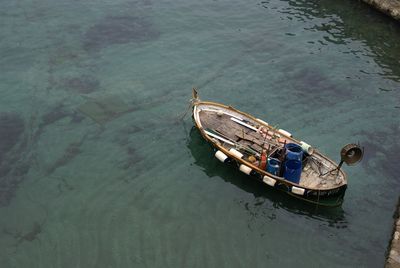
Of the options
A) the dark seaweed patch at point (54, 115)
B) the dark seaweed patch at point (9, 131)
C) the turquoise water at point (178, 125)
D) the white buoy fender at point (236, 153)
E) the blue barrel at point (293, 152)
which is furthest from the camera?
the dark seaweed patch at point (54, 115)

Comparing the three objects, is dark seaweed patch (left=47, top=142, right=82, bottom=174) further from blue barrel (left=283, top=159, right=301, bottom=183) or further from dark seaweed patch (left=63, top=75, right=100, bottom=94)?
blue barrel (left=283, top=159, right=301, bottom=183)

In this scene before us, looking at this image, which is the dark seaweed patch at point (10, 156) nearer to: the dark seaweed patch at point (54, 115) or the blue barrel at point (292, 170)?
the dark seaweed patch at point (54, 115)

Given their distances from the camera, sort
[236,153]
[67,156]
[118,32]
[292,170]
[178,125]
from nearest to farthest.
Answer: [292,170], [236,153], [67,156], [178,125], [118,32]

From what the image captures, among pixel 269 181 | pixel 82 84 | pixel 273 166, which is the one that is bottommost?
pixel 82 84

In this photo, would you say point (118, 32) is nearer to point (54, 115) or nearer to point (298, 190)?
point (54, 115)

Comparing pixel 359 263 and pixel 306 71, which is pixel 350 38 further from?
pixel 359 263

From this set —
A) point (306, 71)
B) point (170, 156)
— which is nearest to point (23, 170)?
point (170, 156)

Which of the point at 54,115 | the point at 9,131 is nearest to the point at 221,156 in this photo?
the point at 54,115

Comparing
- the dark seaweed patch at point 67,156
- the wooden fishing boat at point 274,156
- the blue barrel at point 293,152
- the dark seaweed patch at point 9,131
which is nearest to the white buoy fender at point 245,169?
the wooden fishing boat at point 274,156
